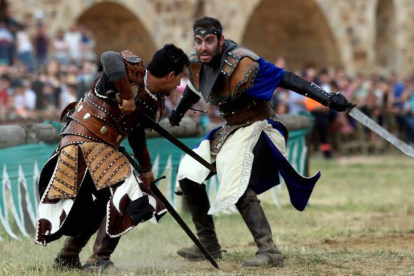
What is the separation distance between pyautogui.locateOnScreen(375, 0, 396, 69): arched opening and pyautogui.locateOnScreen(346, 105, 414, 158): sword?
22.0 meters

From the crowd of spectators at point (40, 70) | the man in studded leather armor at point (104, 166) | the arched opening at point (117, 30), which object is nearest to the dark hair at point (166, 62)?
the man in studded leather armor at point (104, 166)

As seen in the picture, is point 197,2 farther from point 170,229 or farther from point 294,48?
point 170,229

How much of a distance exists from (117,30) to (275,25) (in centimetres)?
495

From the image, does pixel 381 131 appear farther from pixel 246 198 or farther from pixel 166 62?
pixel 166 62

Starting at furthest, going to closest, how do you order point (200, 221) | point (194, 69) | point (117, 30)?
point (117, 30) → point (200, 221) → point (194, 69)

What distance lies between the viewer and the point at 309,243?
27.2ft

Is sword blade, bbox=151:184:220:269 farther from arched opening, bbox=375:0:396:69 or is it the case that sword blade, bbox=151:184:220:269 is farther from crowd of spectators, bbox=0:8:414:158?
arched opening, bbox=375:0:396:69

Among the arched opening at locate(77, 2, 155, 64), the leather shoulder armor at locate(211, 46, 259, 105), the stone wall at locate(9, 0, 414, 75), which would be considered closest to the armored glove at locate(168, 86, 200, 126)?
the leather shoulder armor at locate(211, 46, 259, 105)

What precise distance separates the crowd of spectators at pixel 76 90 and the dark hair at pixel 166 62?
5.35 metres

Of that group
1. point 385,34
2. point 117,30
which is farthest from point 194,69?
point 385,34

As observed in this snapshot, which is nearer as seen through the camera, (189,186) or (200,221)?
(189,186)

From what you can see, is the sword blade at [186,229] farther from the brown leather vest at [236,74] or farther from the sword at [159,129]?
the brown leather vest at [236,74]

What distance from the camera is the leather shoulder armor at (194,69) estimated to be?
7.08 m

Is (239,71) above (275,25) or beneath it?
beneath
